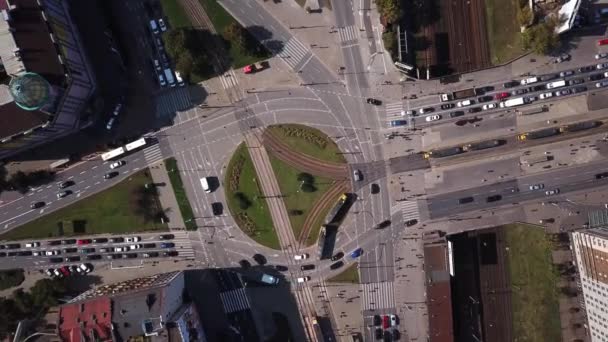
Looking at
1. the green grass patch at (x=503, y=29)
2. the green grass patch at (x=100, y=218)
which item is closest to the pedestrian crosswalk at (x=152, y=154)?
the green grass patch at (x=100, y=218)

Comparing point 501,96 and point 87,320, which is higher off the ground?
point 501,96

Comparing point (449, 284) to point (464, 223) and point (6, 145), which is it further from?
point (6, 145)

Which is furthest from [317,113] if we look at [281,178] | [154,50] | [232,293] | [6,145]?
[6,145]

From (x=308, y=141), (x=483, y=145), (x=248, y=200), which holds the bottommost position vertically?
(x=248, y=200)

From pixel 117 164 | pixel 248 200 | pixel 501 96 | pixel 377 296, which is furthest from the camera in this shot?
pixel 377 296

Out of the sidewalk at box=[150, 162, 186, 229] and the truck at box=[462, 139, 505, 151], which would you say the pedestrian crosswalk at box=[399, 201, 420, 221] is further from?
the sidewalk at box=[150, 162, 186, 229]

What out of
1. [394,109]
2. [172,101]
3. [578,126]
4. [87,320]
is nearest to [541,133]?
[578,126]

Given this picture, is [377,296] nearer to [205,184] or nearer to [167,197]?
[205,184]
